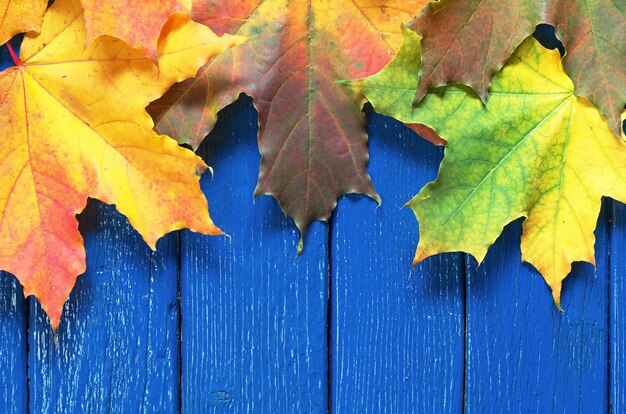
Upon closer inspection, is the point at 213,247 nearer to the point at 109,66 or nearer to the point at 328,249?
the point at 328,249

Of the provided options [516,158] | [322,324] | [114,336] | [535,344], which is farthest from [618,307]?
[114,336]

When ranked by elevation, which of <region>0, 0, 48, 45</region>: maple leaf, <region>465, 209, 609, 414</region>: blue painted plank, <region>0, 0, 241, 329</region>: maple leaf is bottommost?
<region>465, 209, 609, 414</region>: blue painted plank

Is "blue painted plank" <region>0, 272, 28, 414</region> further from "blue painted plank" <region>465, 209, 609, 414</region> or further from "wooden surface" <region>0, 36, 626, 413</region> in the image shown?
"blue painted plank" <region>465, 209, 609, 414</region>

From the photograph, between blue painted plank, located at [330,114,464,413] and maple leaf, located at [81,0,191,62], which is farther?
blue painted plank, located at [330,114,464,413]

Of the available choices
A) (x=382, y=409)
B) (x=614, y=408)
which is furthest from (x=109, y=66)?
(x=614, y=408)

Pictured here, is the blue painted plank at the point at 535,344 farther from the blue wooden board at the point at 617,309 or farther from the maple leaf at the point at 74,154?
the maple leaf at the point at 74,154

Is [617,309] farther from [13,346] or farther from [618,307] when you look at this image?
[13,346]

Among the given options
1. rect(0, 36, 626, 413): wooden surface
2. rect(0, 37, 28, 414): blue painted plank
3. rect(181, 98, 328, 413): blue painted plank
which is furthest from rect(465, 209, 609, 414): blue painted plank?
rect(0, 37, 28, 414): blue painted plank

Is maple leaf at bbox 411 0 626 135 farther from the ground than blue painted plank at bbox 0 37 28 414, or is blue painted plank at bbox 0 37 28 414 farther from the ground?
maple leaf at bbox 411 0 626 135
